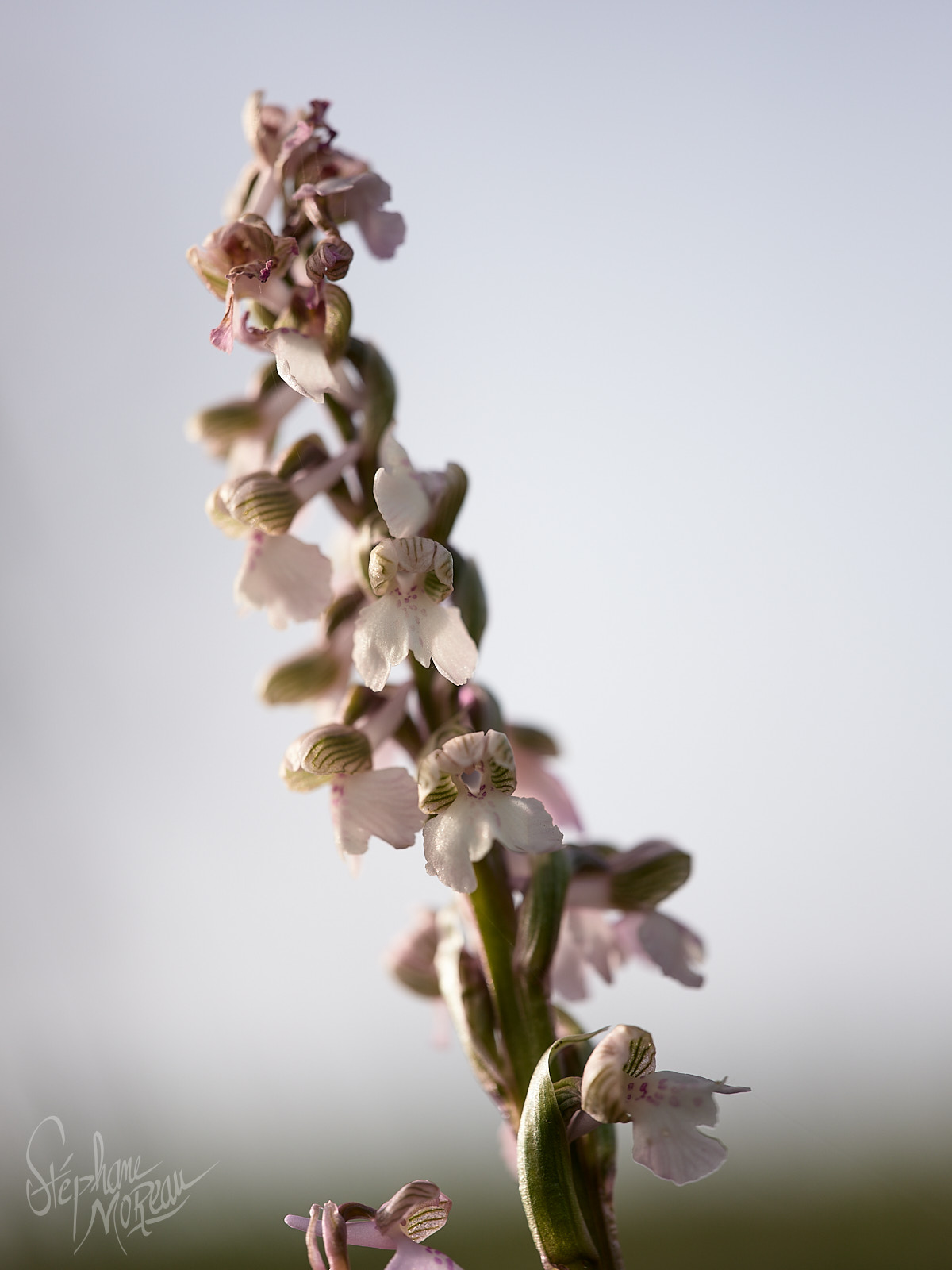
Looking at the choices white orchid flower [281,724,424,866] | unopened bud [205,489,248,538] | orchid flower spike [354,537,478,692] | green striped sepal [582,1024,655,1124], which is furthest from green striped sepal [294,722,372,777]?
green striped sepal [582,1024,655,1124]

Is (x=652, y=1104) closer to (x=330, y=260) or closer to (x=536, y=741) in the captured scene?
(x=536, y=741)

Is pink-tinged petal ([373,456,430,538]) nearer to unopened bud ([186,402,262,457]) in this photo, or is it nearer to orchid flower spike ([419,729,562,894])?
orchid flower spike ([419,729,562,894])

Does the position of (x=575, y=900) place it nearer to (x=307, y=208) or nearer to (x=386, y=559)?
(x=386, y=559)

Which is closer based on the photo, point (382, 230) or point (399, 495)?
point (399, 495)

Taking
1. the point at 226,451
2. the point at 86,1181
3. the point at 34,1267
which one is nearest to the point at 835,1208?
the point at 34,1267

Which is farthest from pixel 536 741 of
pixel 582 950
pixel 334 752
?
pixel 334 752
